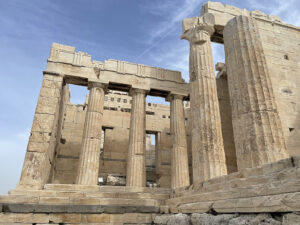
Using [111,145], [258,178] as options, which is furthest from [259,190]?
[111,145]

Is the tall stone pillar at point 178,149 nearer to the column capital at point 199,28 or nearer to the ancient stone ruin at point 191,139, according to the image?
the ancient stone ruin at point 191,139

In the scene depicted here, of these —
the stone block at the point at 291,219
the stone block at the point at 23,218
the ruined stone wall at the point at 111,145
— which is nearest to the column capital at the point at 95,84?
the ruined stone wall at the point at 111,145

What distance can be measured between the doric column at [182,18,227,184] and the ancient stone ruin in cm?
5

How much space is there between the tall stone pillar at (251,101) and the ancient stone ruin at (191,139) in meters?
0.04

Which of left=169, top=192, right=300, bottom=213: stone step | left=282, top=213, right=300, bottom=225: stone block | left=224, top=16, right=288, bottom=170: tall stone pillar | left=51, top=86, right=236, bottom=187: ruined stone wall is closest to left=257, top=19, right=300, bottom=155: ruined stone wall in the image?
left=224, top=16, right=288, bottom=170: tall stone pillar

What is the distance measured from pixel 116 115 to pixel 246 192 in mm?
15795

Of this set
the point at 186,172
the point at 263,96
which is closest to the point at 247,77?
the point at 263,96

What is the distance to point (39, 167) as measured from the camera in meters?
12.1

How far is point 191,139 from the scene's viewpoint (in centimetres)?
1398

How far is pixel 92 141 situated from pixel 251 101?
918 centimetres

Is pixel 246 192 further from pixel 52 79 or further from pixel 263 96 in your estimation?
pixel 52 79

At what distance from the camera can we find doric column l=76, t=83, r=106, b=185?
42.2 feet

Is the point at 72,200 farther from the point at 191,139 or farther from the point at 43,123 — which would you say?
the point at 191,139

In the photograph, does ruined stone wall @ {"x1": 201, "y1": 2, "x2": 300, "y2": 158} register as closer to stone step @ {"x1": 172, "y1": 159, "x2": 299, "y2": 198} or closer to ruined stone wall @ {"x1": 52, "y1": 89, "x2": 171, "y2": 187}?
stone step @ {"x1": 172, "y1": 159, "x2": 299, "y2": 198}
